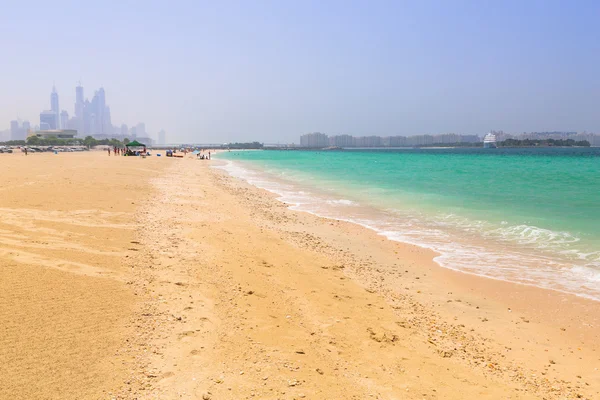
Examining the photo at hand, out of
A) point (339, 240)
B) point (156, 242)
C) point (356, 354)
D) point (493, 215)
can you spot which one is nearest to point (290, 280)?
point (356, 354)

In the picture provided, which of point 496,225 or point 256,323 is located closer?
point 256,323

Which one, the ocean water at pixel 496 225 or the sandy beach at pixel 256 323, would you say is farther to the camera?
the ocean water at pixel 496 225

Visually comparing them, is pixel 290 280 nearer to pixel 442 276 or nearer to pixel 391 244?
pixel 442 276

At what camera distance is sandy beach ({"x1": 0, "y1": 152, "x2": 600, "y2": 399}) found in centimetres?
393

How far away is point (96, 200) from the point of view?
42.3ft

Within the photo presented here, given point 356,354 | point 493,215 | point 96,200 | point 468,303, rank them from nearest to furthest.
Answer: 1. point 356,354
2. point 468,303
3. point 96,200
4. point 493,215

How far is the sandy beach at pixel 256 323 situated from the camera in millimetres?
3926

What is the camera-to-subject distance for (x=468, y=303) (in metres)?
7.09

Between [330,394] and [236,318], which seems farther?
[236,318]

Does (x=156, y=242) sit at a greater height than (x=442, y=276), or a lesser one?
greater

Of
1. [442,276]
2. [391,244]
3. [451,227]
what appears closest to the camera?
[442,276]

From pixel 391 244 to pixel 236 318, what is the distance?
6754mm

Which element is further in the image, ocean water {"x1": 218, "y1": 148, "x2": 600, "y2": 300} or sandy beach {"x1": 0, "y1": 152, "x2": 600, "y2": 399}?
ocean water {"x1": 218, "y1": 148, "x2": 600, "y2": 300}

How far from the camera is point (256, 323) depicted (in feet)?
17.2
